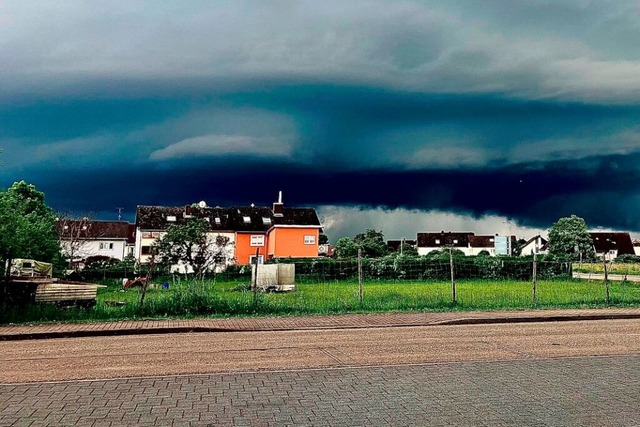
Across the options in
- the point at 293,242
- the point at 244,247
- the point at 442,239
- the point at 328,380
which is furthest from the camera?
the point at 442,239

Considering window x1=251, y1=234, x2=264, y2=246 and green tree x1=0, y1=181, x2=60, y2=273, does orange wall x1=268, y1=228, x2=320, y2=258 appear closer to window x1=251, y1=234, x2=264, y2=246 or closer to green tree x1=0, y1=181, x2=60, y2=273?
window x1=251, y1=234, x2=264, y2=246

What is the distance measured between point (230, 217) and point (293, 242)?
976 cm

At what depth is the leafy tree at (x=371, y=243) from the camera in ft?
287

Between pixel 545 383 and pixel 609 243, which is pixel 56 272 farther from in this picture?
pixel 609 243

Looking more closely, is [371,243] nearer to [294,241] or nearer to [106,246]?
[294,241]

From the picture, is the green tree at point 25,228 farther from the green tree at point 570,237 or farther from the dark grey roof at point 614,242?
the dark grey roof at point 614,242

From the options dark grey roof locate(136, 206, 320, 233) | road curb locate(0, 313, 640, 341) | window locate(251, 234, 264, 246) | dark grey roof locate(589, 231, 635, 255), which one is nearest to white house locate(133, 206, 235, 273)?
dark grey roof locate(136, 206, 320, 233)

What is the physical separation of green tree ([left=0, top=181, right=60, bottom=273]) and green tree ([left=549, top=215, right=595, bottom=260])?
246 feet

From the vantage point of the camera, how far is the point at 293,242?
2813 inches

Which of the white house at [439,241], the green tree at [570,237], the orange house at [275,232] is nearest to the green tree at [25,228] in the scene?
the orange house at [275,232]

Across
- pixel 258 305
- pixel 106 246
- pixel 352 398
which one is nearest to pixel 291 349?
pixel 352 398

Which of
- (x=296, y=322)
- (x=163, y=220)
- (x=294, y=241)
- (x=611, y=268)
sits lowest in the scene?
(x=296, y=322)

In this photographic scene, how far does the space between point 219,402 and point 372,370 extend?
2922mm

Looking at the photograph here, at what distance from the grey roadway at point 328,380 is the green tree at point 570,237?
3336 inches
